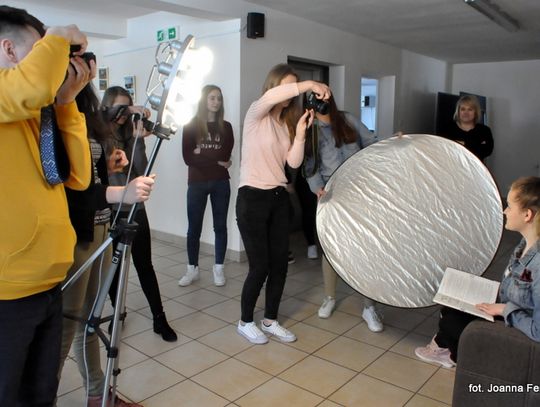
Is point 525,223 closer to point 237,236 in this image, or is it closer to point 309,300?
point 309,300

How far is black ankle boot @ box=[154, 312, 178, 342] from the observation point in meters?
2.45

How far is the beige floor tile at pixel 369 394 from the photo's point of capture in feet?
6.31

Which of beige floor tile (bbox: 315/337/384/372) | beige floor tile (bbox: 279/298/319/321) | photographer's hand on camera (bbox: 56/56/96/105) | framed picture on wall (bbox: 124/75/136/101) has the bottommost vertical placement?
beige floor tile (bbox: 279/298/319/321)

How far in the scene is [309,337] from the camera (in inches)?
99.7

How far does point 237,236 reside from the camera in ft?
12.9

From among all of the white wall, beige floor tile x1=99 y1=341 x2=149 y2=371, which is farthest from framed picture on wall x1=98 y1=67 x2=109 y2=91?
the white wall

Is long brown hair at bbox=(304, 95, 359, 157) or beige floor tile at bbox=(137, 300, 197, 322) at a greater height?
long brown hair at bbox=(304, 95, 359, 157)

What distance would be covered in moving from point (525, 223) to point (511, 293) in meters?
0.27

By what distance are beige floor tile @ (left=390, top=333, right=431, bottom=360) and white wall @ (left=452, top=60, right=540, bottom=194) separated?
5.44 meters

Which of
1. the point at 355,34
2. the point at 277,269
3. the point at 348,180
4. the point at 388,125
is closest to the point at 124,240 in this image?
the point at 277,269

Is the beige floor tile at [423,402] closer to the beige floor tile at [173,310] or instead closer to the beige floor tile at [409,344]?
the beige floor tile at [409,344]

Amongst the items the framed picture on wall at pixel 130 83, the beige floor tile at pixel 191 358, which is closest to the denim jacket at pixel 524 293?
the beige floor tile at pixel 191 358

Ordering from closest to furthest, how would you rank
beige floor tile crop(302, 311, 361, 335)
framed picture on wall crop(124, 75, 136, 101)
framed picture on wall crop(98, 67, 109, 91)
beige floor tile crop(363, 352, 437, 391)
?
beige floor tile crop(363, 352, 437, 391), beige floor tile crop(302, 311, 361, 335), framed picture on wall crop(124, 75, 136, 101), framed picture on wall crop(98, 67, 109, 91)

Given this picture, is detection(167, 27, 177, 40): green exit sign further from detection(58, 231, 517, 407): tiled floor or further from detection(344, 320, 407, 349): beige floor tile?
detection(344, 320, 407, 349): beige floor tile
